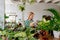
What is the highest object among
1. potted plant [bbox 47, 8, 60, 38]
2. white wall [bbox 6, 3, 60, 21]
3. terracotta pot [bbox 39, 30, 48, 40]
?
white wall [bbox 6, 3, 60, 21]

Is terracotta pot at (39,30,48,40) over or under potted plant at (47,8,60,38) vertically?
under

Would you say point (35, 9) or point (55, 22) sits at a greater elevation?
point (35, 9)

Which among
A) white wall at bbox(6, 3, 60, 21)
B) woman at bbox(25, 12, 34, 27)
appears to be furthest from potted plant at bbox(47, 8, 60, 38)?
woman at bbox(25, 12, 34, 27)

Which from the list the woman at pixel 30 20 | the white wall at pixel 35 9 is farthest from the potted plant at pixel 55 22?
the woman at pixel 30 20

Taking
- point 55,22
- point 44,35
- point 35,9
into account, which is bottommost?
point 44,35

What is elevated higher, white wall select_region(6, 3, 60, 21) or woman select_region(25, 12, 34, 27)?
white wall select_region(6, 3, 60, 21)

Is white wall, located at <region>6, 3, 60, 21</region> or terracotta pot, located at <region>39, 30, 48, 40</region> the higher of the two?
white wall, located at <region>6, 3, 60, 21</region>

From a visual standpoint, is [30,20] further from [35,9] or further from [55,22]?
[55,22]

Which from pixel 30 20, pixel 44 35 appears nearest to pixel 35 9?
pixel 30 20

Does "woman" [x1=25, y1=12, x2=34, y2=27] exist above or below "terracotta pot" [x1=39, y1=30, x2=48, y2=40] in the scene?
above

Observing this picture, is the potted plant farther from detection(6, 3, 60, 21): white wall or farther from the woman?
the woman

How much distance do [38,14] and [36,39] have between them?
21cm

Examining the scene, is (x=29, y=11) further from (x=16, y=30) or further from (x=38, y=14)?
(x=16, y=30)

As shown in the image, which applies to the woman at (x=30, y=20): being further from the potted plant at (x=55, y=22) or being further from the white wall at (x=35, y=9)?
the potted plant at (x=55, y=22)
